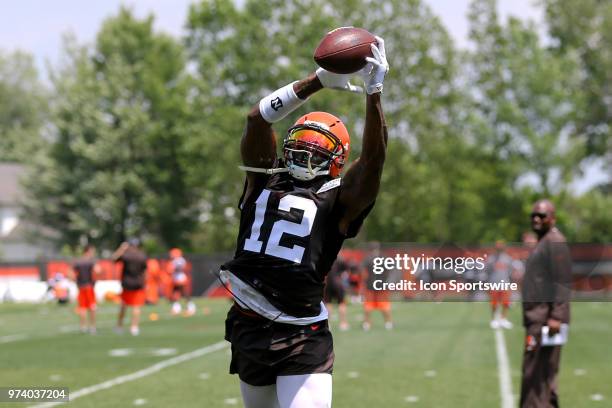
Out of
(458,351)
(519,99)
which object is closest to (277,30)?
(519,99)

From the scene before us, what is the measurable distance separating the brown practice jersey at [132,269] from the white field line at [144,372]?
288 cm

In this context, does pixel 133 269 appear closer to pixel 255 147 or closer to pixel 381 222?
pixel 255 147

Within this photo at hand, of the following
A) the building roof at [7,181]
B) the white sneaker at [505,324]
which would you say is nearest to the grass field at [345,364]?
the white sneaker at [505,324]

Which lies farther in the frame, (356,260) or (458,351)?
(356,260)

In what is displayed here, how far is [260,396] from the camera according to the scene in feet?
13.3

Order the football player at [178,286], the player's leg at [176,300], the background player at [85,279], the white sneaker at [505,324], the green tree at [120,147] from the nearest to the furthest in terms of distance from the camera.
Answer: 1. the background player at [85,279]
2. the white sneaker at [505,324]
3. the player's leg at [176,300]
4. the football player at [178,286]
5. the green tree at [120,147]

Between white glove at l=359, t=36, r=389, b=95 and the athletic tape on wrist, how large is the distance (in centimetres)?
37

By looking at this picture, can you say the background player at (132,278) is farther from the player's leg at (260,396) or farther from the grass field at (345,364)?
the player's leg at (260,396)

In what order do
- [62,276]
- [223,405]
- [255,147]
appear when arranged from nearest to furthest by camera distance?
[255,147] < [223,405] < [62,276]

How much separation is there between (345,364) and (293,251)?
7.89 meters

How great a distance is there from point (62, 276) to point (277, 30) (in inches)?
671

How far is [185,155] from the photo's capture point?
1832 inches

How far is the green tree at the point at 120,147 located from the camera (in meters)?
44.8

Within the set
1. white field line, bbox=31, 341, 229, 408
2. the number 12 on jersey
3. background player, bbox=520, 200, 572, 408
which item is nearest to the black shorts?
the number 12 on jersey
